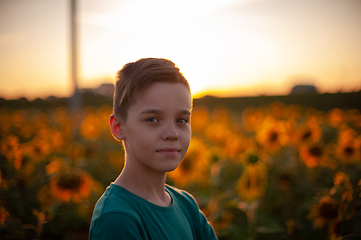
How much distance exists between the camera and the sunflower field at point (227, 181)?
165 cm

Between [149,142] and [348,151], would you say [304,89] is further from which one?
[149,142]

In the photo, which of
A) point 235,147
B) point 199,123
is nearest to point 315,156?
point 235,147

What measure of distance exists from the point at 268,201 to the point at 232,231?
90 centimetres

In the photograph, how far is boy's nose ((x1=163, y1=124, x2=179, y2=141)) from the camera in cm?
81

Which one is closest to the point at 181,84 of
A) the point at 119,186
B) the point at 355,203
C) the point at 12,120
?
the point at 119,186

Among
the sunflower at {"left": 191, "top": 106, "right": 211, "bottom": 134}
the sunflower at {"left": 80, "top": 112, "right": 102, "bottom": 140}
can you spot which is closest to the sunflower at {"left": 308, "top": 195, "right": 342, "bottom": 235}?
the sunflower at {"left": 191, "top": 106, "right": 211, "bottom": 134}

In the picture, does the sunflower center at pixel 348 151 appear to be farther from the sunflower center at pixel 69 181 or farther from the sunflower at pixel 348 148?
the sunflower center at pixel 69 181

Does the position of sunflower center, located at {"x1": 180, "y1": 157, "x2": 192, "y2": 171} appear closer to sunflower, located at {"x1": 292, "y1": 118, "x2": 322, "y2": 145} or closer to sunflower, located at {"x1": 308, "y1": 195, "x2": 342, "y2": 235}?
sunflower, located at {"x1": 308, "y1": 195, "x2": 342, "y2": 235}

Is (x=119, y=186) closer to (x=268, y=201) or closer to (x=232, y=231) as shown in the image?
(x=232, y=231)

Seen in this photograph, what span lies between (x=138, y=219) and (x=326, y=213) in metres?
1.48

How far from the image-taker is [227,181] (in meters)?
3.18

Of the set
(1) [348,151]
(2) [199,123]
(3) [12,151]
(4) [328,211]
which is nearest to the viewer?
(4) [328,211]

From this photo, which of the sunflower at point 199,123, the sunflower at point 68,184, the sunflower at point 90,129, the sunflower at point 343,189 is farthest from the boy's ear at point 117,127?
the sunflower at point 199,123

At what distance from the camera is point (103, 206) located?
0.76m
